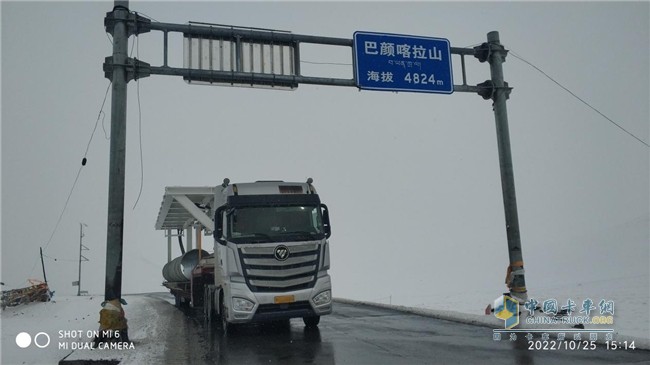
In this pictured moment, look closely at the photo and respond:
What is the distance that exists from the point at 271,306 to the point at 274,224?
173 centimetres

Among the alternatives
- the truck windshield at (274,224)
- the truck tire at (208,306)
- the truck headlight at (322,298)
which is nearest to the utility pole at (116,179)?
the truck windshield at (274,224)

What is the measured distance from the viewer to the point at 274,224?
984 cm

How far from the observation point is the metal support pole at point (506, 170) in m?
12.1

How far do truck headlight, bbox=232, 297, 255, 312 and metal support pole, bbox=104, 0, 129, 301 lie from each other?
2591 millimetres

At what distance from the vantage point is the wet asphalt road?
23.8 ft

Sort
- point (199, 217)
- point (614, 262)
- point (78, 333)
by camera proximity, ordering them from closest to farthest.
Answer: point (78, 333), point (199, 217), point (614, 262)

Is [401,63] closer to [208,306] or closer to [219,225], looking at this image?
[219,225]

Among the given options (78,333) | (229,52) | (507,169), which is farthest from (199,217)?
(507,169)

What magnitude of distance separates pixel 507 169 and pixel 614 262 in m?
65.2

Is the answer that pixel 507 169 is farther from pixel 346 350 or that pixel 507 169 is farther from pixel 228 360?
pixel 228 360

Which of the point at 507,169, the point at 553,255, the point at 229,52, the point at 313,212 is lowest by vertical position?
the point at 553,255

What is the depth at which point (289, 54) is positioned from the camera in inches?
468

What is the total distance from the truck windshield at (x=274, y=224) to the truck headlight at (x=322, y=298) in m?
1.21

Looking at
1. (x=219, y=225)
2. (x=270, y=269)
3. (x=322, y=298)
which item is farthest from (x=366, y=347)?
(x=219, y=225)
